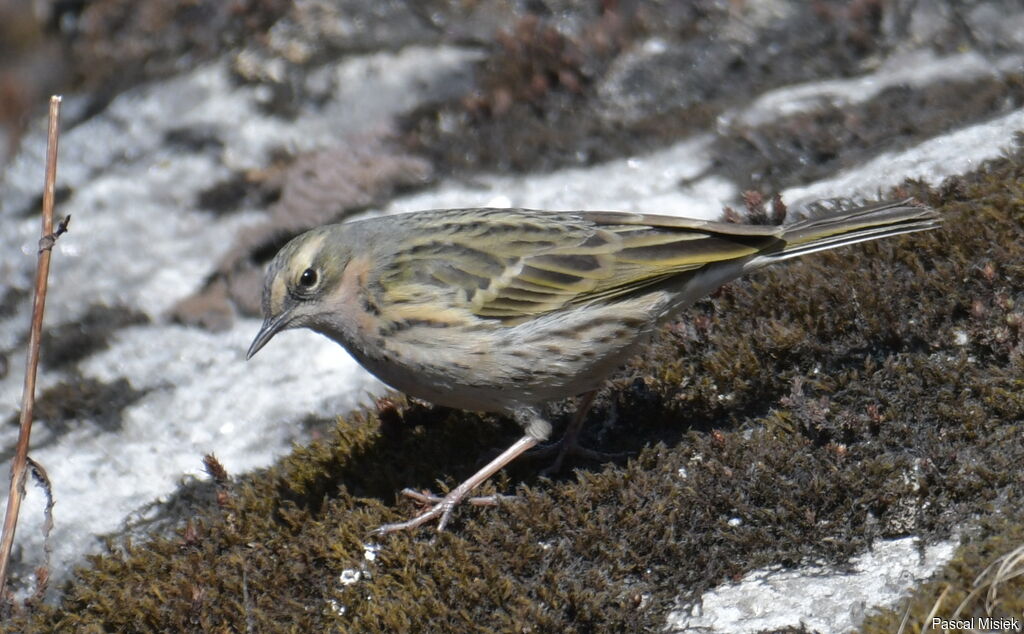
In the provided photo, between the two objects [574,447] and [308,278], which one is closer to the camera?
[308,278]

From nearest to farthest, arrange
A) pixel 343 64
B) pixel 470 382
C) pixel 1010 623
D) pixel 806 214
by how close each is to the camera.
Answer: pixel 1010 623 → pixel 470 382 → pixel 806 214 → pixel 343 64

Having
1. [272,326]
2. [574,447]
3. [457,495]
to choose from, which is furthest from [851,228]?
[272,326]

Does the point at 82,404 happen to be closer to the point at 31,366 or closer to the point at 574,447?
the point at 31,366

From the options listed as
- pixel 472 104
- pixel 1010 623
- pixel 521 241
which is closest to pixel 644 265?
pixel 521 241

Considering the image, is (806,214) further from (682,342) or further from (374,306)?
(374,306)

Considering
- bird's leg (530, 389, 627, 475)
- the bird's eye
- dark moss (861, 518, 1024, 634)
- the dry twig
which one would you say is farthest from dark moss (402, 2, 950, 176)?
dark moss (861, 518, 1024, 634)

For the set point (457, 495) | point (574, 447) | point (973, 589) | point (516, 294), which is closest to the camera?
point (973, 589)
